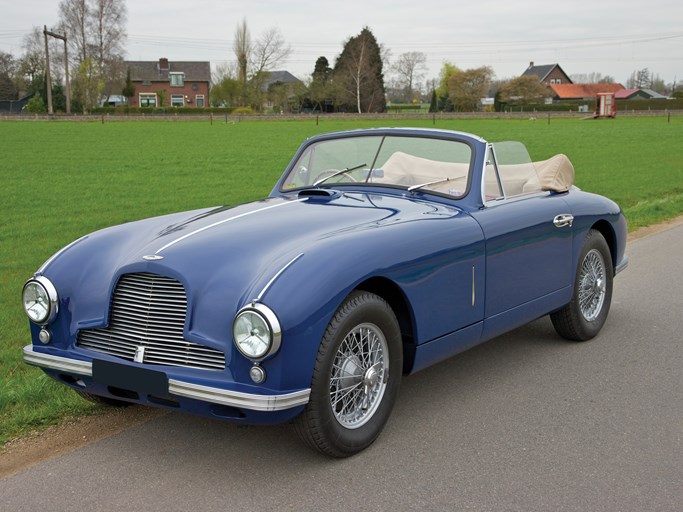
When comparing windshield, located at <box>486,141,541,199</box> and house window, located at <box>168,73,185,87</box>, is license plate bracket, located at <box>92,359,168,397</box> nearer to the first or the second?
windshield, located at <box>486,141,541,199</box>

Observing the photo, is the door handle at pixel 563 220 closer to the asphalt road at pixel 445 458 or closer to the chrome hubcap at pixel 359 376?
the asphalt road at pixel 445 458

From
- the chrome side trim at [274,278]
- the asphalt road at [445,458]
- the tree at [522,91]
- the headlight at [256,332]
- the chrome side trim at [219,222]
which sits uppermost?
the tree at [522,91]

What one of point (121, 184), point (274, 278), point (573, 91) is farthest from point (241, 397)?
point (573, 91)

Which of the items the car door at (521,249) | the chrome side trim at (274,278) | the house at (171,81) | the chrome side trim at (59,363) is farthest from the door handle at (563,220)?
the house at (171,81)

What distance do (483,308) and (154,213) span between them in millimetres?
9322

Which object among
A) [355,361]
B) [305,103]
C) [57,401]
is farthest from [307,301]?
[305,103]

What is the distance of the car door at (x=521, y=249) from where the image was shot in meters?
4.68

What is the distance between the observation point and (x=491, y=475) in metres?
3.56

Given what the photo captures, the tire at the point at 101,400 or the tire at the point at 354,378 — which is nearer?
the tire at the point at 354,378

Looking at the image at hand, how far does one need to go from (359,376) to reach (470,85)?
95707mm

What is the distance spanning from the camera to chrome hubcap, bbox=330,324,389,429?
3.70m

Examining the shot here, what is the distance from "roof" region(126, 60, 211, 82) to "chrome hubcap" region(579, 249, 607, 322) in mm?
105859

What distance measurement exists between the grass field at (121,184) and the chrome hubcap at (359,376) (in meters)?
1.50

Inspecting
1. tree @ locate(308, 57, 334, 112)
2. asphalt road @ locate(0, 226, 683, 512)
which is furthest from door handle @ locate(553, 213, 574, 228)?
tree @ locate(308, 57, 334, 112)
